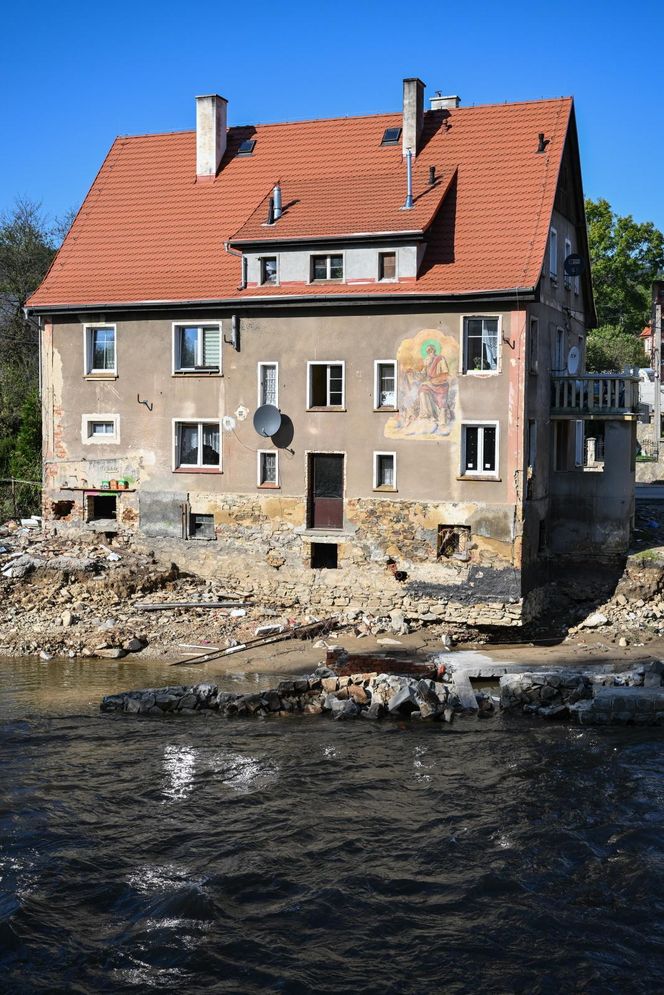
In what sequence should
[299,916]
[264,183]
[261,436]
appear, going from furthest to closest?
[264,183] → [261,436] → [299,916]

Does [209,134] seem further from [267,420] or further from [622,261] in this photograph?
[622,261]

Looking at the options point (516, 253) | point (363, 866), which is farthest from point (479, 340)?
point (363, 866)

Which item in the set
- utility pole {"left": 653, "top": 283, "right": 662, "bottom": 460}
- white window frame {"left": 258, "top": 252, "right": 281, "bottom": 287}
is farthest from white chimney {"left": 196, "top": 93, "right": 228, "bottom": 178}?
utility pole {"left": 653, "top": 283, "right": 662, "bottom": 460}

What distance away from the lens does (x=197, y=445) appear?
28.9 metres

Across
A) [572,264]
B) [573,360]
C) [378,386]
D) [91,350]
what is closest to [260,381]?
[378,386]

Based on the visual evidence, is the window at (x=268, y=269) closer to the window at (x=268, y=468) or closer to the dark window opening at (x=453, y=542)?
the window at (x=268, y=468)

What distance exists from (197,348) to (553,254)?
33.3 feet

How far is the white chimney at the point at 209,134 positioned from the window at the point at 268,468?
30.2 ft

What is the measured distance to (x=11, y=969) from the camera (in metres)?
12.1

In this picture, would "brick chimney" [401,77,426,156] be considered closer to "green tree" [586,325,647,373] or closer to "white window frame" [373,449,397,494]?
"white window frame" [373,449,397,494]

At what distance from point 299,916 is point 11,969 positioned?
138 inches

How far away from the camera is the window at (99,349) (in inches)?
1164

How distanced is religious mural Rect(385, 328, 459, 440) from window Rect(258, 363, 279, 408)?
134 inches

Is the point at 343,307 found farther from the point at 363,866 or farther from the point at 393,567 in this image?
the point at 363,866
